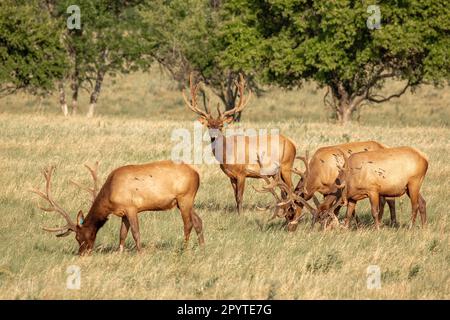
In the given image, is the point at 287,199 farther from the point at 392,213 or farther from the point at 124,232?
the point at 124,232

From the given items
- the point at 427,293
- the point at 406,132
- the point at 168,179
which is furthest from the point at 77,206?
the point at 406,132

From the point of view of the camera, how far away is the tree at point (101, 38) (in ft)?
129

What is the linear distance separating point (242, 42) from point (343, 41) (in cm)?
441

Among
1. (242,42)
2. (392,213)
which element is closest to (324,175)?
(392,213)

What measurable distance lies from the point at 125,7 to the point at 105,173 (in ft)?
80.5

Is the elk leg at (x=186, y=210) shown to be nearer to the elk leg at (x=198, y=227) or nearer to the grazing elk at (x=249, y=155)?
the elk leg at (x=198, y=227)

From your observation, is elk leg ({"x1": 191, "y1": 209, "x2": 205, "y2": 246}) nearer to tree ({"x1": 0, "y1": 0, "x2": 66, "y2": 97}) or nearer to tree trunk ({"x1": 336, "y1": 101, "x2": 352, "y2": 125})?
tree trunk ({"x1": 336, "y1": 101, "x2": 352, "y2": 125})

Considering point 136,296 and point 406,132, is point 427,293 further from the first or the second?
point 406,132

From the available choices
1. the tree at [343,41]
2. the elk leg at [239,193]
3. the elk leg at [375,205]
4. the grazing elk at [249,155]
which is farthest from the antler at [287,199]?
the tree at [343,41]

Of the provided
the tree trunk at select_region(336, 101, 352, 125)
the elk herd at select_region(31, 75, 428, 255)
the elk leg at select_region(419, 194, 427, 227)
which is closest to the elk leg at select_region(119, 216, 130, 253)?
the elk herd at select_region(31, 75, 428, 255)

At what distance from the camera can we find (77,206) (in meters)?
15.6

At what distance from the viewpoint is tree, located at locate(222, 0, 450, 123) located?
32188mm

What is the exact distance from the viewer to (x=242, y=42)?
116ft

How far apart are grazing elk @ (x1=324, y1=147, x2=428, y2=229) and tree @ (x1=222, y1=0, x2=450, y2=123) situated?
A: 1885cm
